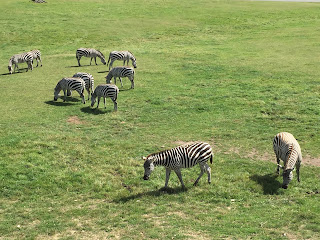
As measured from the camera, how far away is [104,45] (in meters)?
48.9

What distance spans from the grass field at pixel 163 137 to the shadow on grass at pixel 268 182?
0.04 metres

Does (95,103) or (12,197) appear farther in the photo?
(95,103)

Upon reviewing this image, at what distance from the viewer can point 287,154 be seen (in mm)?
16859

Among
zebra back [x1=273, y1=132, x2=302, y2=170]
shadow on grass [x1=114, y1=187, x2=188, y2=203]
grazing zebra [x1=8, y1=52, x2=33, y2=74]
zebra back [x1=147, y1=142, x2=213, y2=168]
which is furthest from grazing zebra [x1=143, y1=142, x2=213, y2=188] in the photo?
grazing zebra [x1=8, y1=52, x2=33, y2=74]

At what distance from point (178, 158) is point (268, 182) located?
13.7 ft

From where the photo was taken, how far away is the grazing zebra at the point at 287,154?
1608 centimetres

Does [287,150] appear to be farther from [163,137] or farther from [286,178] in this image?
[163,137]

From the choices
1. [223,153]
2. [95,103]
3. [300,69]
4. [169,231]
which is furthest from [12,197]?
[300,69]

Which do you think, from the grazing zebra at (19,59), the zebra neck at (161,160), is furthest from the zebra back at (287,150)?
the grazing zebra at (19,59)

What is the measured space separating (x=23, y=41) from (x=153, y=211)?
41.0m

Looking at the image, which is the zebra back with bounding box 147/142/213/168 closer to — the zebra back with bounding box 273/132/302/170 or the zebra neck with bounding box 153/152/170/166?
the zebra neck with bounding box 153/152/170/166

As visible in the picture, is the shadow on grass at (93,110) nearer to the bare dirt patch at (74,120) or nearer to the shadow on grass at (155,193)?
the bare dirt patch at (74,120)

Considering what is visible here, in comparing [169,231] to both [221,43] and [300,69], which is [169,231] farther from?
[221,43]

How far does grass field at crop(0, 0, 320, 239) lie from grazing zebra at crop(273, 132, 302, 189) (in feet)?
2.24
